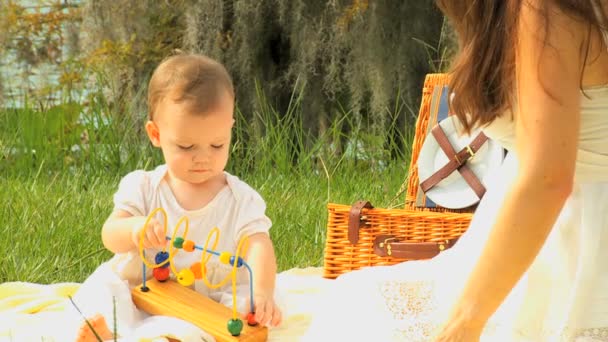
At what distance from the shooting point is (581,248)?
171 cm

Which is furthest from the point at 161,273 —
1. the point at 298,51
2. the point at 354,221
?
the point at 298,51

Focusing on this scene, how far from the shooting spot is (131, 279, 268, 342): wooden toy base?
225 cm

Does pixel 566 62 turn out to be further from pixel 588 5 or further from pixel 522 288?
pixel 522 288

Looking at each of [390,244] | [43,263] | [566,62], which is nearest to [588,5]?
[566,62]

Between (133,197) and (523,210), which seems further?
(133,197)

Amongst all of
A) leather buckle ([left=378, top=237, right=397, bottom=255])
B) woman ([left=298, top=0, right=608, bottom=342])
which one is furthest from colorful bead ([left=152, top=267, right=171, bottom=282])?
leather buckle ([left=378, top=237, right=397, bottom=255])

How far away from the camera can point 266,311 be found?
7.59 feet

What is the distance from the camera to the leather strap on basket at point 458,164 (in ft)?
9.66

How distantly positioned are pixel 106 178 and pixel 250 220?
6.20 feet

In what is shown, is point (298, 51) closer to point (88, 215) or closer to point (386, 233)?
point (88, 215)

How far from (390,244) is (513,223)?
1.36m

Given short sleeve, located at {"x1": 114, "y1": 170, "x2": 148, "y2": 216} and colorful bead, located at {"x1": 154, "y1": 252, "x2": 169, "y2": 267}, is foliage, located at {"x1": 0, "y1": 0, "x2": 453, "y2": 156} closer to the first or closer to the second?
short sleeve, located at {"x1": 114, "y1": 170, "x2": 148, "y2": 216}

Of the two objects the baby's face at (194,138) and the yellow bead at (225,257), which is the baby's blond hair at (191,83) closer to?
the baby's face at (194,138)

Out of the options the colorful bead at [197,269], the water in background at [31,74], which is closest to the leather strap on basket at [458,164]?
the colorful bead at [197,269]
